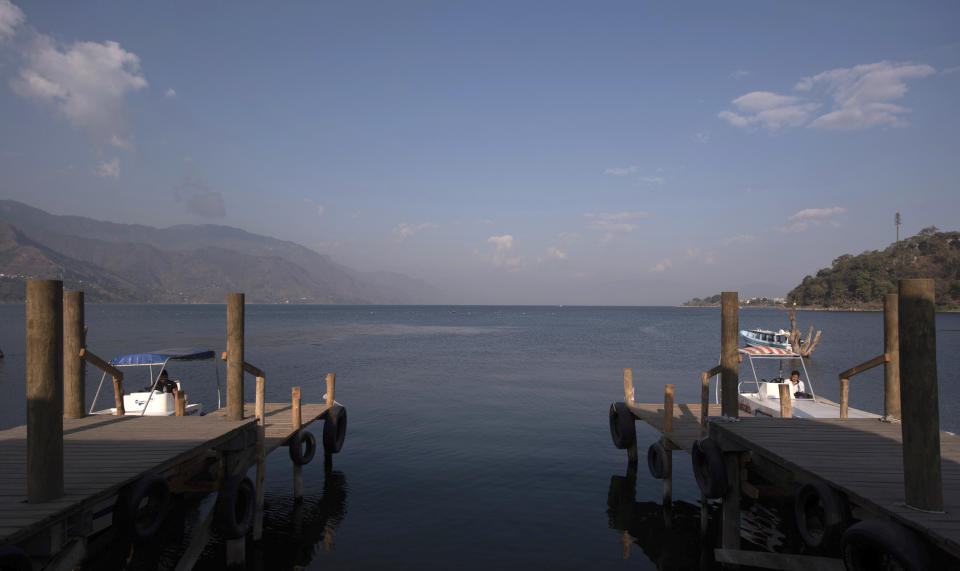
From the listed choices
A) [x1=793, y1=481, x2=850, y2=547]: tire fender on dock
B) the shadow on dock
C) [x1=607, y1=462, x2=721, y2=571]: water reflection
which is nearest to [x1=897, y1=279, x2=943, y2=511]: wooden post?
[x1=793, y1=481, x2=850, y2=547]: tire fender on dock

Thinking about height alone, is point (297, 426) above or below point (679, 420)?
above

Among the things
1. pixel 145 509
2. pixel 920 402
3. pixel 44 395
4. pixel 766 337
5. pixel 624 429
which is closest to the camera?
pixel 920 402

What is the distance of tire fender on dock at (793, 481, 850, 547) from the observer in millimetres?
6965

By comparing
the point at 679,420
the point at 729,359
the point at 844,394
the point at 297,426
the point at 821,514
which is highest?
the point at 729,359

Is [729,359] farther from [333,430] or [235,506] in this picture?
[333,430]

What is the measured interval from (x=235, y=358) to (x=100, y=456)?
3627 millimetres

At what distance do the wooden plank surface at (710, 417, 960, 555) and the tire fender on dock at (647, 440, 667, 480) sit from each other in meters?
3.16

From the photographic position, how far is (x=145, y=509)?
8000 millimetres

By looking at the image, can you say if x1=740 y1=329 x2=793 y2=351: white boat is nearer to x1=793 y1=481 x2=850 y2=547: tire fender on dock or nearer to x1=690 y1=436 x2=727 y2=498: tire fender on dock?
x1=690 y1=436 x2=727 y2=498: tire fender on dock

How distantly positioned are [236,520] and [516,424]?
14.3 meters

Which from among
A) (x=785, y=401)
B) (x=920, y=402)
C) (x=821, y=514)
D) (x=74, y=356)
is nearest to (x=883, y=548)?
(x=920, y=402)

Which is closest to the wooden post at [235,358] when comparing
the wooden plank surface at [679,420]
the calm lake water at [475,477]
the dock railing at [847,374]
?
the calm lake water at [475,477]

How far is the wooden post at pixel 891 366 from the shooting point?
11.4m

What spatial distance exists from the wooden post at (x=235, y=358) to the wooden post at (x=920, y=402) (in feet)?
36.9
